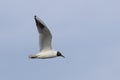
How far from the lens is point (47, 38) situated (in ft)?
594

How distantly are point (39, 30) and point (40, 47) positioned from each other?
1.24 meters

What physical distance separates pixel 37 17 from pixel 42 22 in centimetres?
52

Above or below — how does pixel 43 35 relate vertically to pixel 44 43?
above

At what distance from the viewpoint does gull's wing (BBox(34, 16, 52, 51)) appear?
592ft

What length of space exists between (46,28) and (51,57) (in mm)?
1543

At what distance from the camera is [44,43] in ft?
595

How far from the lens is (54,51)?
18138 cm

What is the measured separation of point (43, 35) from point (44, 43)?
65 cm

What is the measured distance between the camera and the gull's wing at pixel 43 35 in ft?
592

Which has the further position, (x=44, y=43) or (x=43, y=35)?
(x=44, y=43)

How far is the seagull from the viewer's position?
180 m

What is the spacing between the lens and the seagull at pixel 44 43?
180 metres

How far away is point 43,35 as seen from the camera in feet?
593

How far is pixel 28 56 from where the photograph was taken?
593 feet
